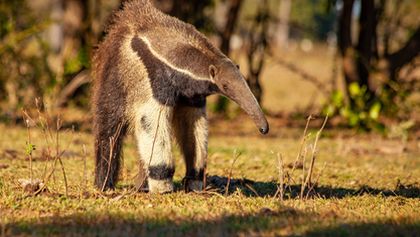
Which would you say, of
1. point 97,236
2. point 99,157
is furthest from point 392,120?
point 97,236

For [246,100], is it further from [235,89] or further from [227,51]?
[227,51]

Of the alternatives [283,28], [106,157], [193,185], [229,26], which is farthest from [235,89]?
[283,28]

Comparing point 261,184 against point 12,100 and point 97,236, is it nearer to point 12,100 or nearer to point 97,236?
point 97,236

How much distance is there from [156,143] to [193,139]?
591 mm

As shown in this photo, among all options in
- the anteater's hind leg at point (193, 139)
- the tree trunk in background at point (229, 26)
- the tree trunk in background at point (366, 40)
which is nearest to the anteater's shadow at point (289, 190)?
the anteater's hind leg at point (193, 139)

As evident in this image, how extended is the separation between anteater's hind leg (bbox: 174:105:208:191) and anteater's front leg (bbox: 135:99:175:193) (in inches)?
14.6

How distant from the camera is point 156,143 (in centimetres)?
694

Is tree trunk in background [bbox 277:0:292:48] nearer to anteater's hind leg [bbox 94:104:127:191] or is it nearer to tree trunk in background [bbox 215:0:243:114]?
tree trunk in background [bbox 215:0:243:114]

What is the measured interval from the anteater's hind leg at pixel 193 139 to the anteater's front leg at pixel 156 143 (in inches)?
14.6

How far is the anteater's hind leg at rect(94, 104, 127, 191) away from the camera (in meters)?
7.32

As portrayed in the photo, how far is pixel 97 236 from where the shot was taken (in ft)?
17.7

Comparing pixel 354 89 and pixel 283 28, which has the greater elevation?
pixel 283 28

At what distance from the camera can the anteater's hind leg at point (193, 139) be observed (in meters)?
7.31

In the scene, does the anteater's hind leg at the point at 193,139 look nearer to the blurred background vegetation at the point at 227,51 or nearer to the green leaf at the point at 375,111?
the blurred background vegetation at the point at 227,51
